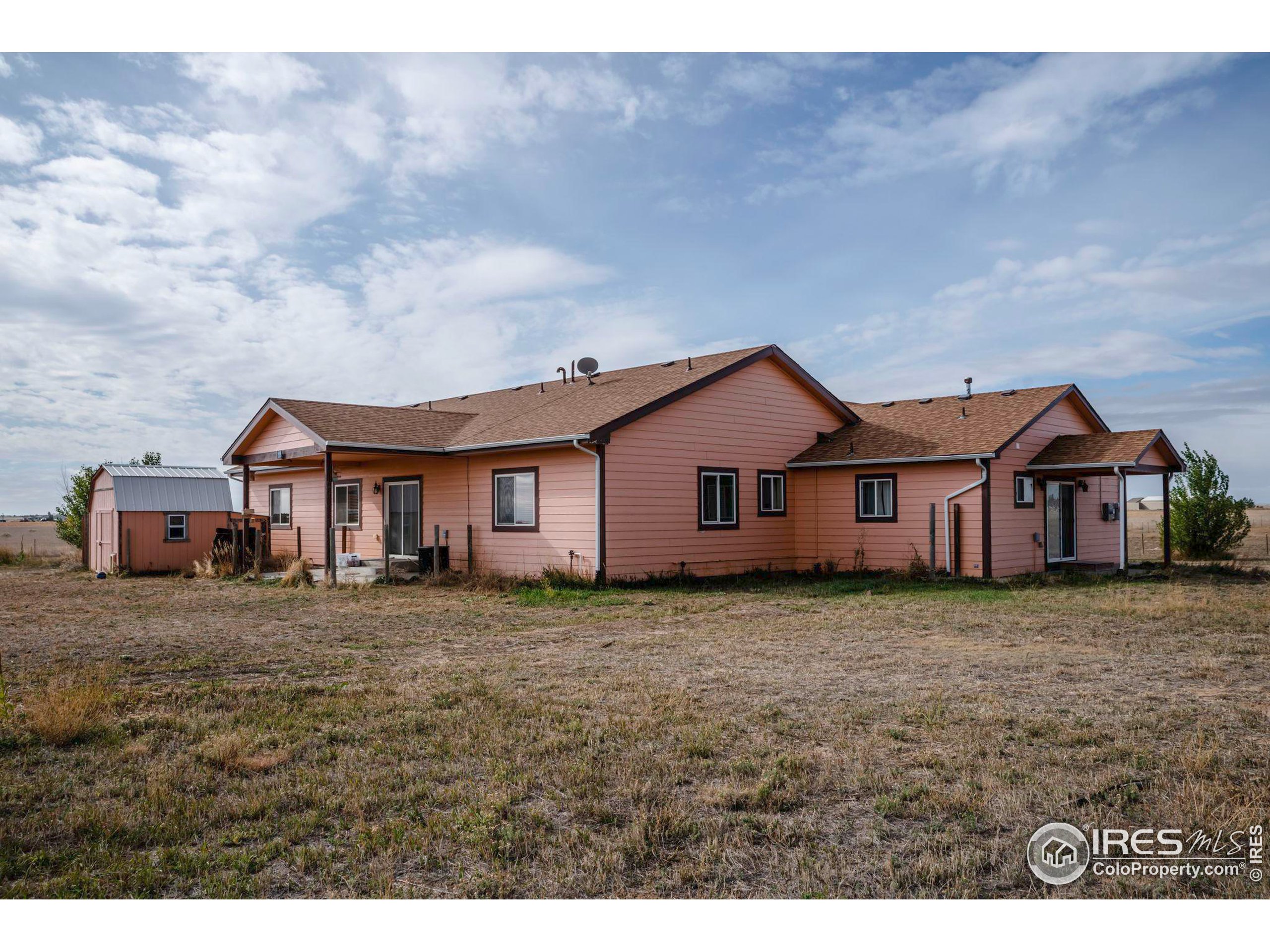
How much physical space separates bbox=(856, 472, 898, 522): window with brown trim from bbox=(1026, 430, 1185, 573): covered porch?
10.00 ft

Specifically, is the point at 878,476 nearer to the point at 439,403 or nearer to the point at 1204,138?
the point at 1204,138

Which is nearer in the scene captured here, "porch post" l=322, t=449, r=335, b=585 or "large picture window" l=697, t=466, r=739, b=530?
"porch post" l=322, t=449, r=335, b=585

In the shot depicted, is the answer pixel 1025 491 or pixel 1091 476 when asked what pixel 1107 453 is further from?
pixel 1091 476

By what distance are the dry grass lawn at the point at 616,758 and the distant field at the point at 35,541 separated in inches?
1103

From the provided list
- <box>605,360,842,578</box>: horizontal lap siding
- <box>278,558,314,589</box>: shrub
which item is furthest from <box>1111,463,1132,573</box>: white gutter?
<box>278,558,314,589</box>: shrub

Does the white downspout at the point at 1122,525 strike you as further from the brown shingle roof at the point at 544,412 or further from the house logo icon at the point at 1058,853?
the house logo icon at the point at 1058,853

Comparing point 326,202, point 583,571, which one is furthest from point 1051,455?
point 326,202

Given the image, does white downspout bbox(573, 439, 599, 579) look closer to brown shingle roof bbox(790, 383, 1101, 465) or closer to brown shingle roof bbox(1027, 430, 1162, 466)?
brown shingle roof bbox(790, 383, 1101, 465)

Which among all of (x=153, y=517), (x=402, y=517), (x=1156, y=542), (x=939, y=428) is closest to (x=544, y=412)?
(x=402, y=517)

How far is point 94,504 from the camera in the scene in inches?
1038

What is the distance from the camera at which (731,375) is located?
19.4 m

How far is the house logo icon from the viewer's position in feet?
12.7

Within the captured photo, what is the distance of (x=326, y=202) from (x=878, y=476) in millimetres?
12738

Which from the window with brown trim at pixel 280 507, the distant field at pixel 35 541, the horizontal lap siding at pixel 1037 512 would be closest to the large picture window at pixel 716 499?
the horizontal lap siding at pixel 1037 512
